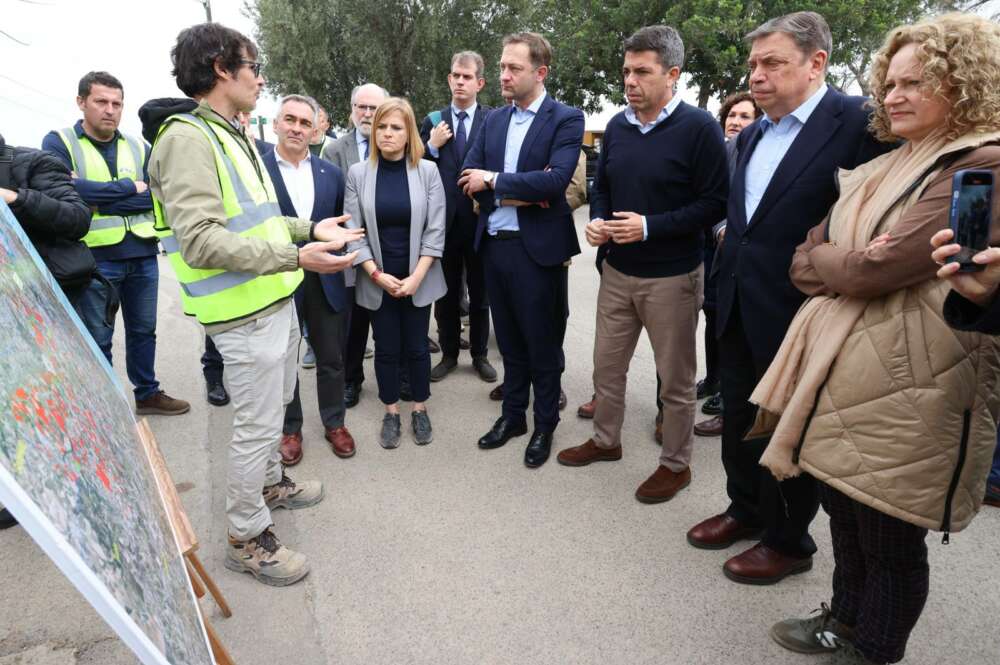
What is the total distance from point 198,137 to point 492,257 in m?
1.70

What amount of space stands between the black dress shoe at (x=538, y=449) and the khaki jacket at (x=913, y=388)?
75.5 inches

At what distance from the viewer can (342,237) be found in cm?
249

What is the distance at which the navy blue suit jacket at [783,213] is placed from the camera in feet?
7.24

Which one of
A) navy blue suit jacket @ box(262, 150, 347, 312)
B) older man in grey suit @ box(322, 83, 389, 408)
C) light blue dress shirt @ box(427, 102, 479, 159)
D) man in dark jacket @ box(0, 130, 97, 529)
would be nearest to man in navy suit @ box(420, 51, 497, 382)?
light blue dress shirt @ box(427, 102, 479, 159)

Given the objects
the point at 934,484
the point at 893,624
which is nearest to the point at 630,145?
the point at 934,484

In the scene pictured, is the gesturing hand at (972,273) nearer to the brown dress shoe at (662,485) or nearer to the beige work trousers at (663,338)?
the beige work trousers at (663,338)

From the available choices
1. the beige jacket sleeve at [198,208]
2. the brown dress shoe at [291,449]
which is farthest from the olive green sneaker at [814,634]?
the brown dress shoe at [291,449]

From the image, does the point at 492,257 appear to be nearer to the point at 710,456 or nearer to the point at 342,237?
the point at 342,237

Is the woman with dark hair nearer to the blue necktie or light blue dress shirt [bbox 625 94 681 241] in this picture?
light blue dress shirt [bbox 625 94 681 241]

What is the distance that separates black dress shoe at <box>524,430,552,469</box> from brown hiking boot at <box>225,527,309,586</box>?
135 cm

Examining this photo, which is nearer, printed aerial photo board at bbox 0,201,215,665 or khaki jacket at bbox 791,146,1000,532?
printed aerial photo board at bbox 0,201,215,665

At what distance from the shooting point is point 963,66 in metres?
1.56

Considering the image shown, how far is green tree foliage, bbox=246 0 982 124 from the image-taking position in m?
18.6

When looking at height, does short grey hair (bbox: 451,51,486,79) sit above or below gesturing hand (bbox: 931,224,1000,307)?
above
